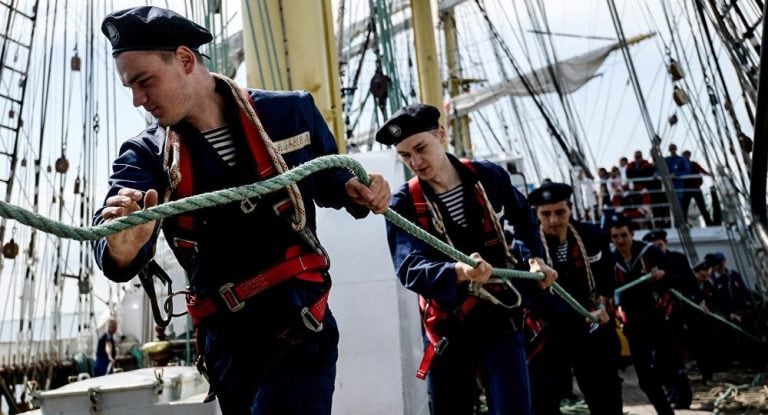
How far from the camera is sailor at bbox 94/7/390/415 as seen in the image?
2.28m

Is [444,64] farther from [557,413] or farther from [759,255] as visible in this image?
[557,413]

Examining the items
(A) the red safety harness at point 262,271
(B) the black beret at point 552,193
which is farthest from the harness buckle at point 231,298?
(B) the black beret at point 552,193

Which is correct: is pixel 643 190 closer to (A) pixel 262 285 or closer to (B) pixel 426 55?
(B) pixel 426 55

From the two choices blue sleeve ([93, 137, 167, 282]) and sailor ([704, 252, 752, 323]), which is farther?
sailor ([704, 252, 752, 323])

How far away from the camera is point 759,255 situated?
9.14 m

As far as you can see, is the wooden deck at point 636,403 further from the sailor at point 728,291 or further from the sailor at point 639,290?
the sailor at point 728,291

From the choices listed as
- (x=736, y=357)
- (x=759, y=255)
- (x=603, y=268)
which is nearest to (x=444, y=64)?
(x=736, y=357)

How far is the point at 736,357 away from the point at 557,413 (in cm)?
810

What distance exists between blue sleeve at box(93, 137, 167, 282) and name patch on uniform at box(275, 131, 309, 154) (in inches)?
13.8

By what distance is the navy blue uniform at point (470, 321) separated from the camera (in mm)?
3652

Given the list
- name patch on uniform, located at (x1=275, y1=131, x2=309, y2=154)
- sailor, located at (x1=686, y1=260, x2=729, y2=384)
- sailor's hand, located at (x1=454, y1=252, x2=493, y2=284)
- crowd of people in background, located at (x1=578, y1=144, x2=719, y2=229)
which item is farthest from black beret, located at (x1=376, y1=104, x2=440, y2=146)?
crowd of people in background, located at (x1=578, y1=144, x2=719, y2=229)

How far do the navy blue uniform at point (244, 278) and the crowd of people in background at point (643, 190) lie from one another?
510 inches

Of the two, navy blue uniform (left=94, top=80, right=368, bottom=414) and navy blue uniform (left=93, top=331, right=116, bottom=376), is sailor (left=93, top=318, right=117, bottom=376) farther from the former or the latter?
navy blue uniform (left=94, top=80, right=368, bottom=414)

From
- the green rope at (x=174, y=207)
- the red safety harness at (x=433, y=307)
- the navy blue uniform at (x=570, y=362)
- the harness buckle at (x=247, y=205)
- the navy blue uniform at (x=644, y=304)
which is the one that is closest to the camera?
the green rope at (x=174, y=207)
